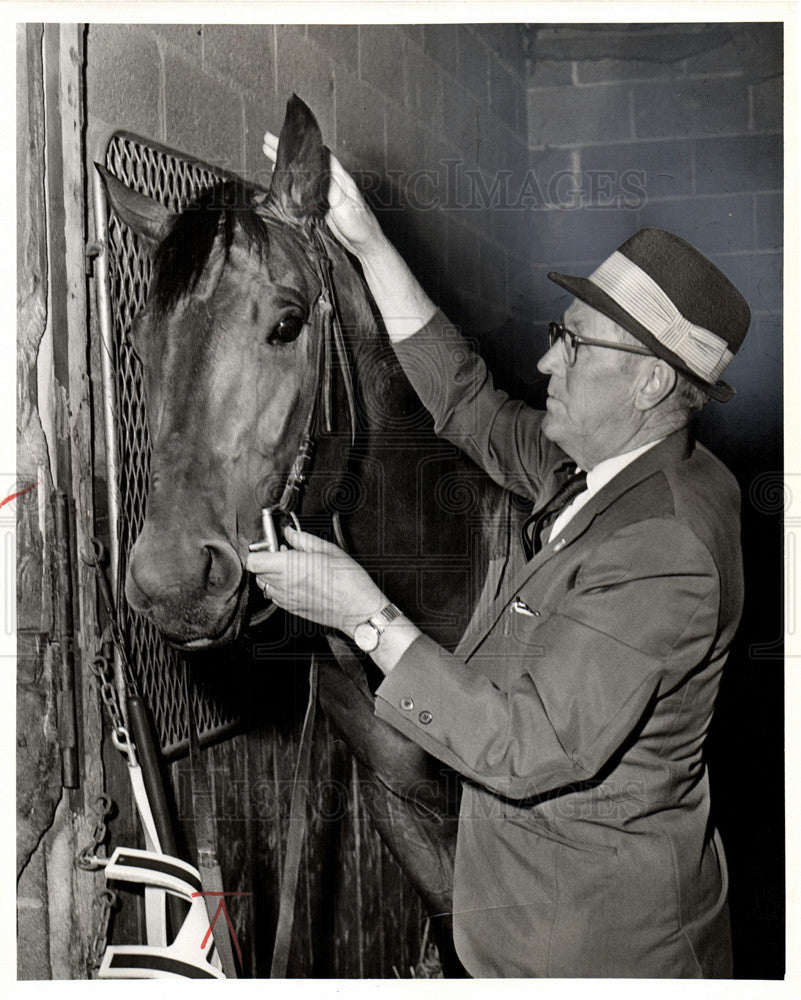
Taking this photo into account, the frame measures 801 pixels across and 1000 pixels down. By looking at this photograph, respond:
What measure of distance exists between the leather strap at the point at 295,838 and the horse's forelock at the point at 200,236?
2.50 ft

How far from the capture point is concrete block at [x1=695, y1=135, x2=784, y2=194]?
2.09 metres

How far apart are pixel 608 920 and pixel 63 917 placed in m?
1.02

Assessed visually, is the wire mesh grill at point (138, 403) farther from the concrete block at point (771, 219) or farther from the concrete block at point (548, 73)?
the concrete block at point (771, 219)

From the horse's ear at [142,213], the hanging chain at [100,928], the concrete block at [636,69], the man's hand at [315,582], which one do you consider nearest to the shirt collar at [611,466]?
the man's hand at [315,582]

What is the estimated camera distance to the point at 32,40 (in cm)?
182

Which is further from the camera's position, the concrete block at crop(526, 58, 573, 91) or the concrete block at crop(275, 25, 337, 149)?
the concrete block at crop(526, 58, 573, 91)

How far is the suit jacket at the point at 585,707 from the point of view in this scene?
5.54 ft

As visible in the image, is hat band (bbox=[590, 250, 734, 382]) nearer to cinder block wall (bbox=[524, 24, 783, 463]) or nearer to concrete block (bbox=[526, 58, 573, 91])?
cinder block wall (bbox=[524, 24, 783, 463])

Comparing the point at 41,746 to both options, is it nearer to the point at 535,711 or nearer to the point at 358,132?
the point at 535,711

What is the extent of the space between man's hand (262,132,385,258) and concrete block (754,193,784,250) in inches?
32.4

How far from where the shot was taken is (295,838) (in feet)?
6.38

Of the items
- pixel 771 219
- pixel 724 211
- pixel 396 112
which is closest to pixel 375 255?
pixel 396 112

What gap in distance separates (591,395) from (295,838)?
1039 mm

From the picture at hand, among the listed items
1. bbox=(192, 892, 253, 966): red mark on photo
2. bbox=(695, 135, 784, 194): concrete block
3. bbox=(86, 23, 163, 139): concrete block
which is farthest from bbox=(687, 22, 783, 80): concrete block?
bbox=(192, 892, 253, 966): red mark on photo
